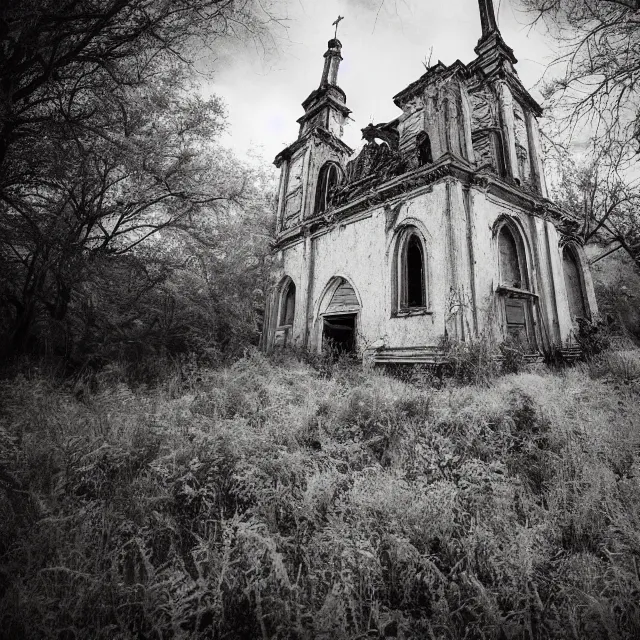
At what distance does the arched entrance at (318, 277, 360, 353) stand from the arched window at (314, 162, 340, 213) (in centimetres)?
450

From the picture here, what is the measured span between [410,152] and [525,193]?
12.8ft

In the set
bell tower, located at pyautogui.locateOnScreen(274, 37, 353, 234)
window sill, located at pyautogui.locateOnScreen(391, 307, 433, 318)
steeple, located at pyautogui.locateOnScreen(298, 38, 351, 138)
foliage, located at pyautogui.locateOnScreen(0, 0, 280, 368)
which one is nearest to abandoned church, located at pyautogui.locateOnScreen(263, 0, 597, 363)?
window sill, located at pyautogui.locateOnScreen(391, 307, 433, 318)

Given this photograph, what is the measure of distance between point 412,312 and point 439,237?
6.86 feet

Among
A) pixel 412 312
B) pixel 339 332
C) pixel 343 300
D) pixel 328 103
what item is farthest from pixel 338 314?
pixel 328 103

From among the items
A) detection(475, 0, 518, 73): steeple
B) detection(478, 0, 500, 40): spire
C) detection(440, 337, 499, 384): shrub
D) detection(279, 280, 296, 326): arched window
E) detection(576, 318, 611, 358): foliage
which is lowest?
detection(440, 337, 499, 384): shrub

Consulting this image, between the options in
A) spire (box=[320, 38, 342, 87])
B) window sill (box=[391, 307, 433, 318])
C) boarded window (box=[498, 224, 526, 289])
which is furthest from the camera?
spire (box=[320, 38, 342, 87])

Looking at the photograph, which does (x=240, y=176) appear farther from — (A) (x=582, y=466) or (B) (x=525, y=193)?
(A) (x=582, y=466)

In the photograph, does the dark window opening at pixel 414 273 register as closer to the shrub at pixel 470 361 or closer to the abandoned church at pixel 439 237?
the abandoned church at pixel 439 237

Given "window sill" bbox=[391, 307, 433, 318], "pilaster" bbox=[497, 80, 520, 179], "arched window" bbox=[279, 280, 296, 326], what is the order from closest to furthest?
"window sill" bbox=[391, 307, 433, 318] → "pilaster" bbox=[497, 80, 520, 179] → "arched window" bbox=[279, 280, 296, 326]

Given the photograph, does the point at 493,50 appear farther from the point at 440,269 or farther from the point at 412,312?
the point at 412,312

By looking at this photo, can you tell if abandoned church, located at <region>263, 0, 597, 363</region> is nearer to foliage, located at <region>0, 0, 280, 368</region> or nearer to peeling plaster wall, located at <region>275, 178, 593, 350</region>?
peeling plaster wall, located at <region>275, 178, 593, 350</region>

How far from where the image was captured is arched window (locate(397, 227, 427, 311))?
30.9 ft

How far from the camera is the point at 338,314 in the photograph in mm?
11078

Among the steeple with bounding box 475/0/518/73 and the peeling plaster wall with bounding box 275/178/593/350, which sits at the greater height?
the steeple with bounding box 475/0/518/73
